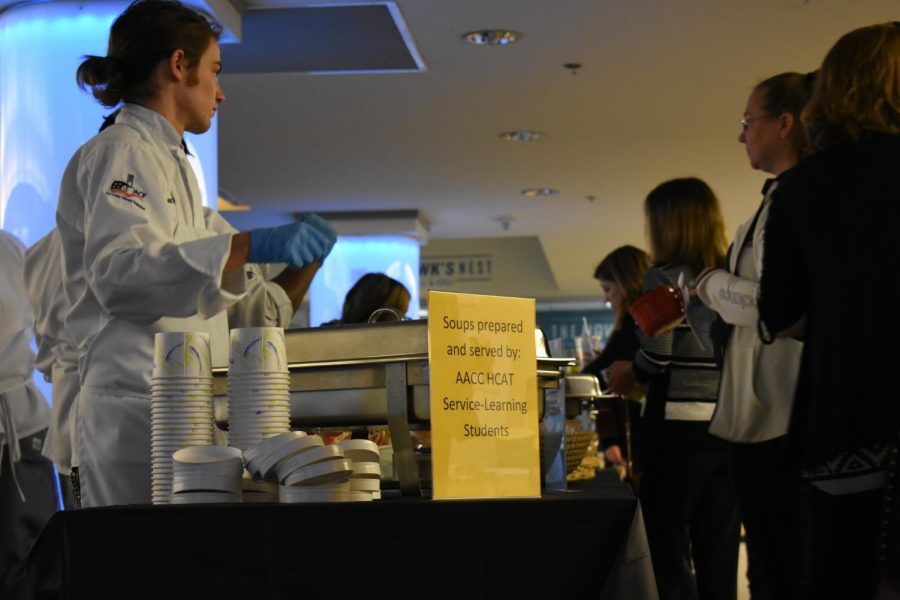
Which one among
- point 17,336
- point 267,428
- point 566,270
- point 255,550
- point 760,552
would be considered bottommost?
point 760,552

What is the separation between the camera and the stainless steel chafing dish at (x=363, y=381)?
137 centimetres

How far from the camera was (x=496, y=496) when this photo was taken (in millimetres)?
1315

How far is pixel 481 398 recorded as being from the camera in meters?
1.34

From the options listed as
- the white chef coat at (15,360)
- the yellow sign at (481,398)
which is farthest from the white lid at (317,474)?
the white chef coat at (15,360)

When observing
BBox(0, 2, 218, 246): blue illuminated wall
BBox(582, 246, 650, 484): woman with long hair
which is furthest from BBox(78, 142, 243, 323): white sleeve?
BBox(582, 246, 650, 484): woman with long hair

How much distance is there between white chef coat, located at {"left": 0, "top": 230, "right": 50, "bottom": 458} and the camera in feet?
9.80

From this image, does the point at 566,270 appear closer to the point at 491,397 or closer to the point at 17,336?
the point at 17,336

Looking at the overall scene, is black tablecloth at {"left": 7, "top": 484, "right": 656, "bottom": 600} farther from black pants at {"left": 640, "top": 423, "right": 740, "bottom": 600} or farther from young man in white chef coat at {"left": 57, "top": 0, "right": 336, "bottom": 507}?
black pants at {"left": 640, "top": 423, "right": 740, "bottom": 600}

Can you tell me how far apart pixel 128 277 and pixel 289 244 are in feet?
0.70

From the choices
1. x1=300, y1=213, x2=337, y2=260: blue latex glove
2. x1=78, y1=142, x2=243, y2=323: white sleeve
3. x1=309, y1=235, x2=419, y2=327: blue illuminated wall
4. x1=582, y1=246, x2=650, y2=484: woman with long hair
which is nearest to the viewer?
x1=78, y1=142, x2=243, y2=323: white sleeve

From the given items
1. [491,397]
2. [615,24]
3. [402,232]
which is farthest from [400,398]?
[402,232]

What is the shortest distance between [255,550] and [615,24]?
374 centimetres

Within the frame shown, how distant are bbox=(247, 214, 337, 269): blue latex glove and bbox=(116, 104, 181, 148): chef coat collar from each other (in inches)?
11.7

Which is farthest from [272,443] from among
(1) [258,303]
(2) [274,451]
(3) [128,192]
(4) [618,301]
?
(4) [618,301]
